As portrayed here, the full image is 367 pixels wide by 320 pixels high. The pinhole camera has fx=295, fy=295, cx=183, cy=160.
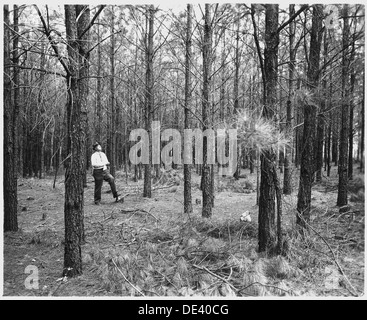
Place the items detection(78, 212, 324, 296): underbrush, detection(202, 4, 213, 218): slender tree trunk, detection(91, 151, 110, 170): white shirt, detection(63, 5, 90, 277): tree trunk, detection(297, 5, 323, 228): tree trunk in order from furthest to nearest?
detection(91, 151, 110, 170): white shirt < detection(202, 4, 213, 218): slender tree trunk < detection(297, 5, 323, 228): tree trunk < detection(63, 5, 90, 277): tree trunk < detection(78, 212, 324, 296): underbrush

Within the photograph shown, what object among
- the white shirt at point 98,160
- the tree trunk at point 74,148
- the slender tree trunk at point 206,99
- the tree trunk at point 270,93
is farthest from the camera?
the white shirt at point 98,160

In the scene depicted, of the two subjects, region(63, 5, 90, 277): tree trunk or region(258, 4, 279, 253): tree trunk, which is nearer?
region(63, 5, 90, 277): tree trunk

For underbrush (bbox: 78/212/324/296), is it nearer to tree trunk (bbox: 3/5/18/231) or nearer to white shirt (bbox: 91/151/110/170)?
tree trunk (bbox: 3/5/18/231)

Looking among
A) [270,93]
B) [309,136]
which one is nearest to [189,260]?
[270,93]

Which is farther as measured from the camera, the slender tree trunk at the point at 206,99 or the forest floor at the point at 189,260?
the slender tree trunk at the point at 206,99

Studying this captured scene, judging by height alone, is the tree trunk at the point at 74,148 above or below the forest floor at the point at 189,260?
above

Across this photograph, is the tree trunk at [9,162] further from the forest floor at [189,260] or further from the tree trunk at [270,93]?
the tree trunk at [270,93]

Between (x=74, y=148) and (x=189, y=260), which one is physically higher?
(x=74, y=148)

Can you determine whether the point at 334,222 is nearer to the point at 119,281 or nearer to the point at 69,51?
the point at 119,281

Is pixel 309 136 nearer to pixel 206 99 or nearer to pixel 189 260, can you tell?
pixel 206 99

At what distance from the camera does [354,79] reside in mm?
7238

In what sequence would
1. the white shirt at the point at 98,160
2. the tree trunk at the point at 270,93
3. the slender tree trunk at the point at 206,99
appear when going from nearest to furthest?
1. the tree trunk at the point at 270,93
2. the slender tree trunk at the point at 206,99
3. the white shirt at the point at 98,160

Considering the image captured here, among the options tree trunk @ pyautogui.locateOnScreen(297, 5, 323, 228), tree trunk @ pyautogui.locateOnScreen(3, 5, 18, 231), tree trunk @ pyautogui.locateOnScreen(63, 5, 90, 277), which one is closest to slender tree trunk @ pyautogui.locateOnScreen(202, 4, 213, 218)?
tree trunk @ pyautogui.locateOnScreen(297, 5, 323, 228)

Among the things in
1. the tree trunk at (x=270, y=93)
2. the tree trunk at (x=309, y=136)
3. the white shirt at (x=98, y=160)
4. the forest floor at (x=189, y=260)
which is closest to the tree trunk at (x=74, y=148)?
the forest floor at (x=189, y=260)
